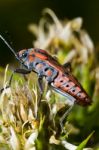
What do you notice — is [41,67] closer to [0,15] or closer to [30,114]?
[30,114]

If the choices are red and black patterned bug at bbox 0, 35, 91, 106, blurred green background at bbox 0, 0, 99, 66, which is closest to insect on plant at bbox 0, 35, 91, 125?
red and black patterned bug at bbox 0, 35, 91, 106

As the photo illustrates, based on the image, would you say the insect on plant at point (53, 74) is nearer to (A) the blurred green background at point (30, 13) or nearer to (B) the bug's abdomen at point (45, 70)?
(B) the bug's abdomen at point (45, 70)

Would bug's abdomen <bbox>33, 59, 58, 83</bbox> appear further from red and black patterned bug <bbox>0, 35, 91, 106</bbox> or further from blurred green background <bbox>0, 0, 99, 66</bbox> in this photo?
blurred green background <bbox>0, 0, 99, 66</bbox>

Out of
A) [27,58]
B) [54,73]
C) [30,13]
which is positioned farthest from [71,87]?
[30,13]

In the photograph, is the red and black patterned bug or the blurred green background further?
the blurred green background

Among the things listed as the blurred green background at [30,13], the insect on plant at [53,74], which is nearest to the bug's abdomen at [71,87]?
the insect on plant at [53,74]

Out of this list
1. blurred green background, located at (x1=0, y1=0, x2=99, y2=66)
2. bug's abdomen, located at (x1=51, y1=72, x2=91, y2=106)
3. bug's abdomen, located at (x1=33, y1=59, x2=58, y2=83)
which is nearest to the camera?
bug's abdomen, located at (x1=51, y1=72, x2=91, y2=106)

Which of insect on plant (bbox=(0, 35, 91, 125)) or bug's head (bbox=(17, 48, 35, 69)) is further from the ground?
bug's head (bbox=(17, 48, 35, 69))
